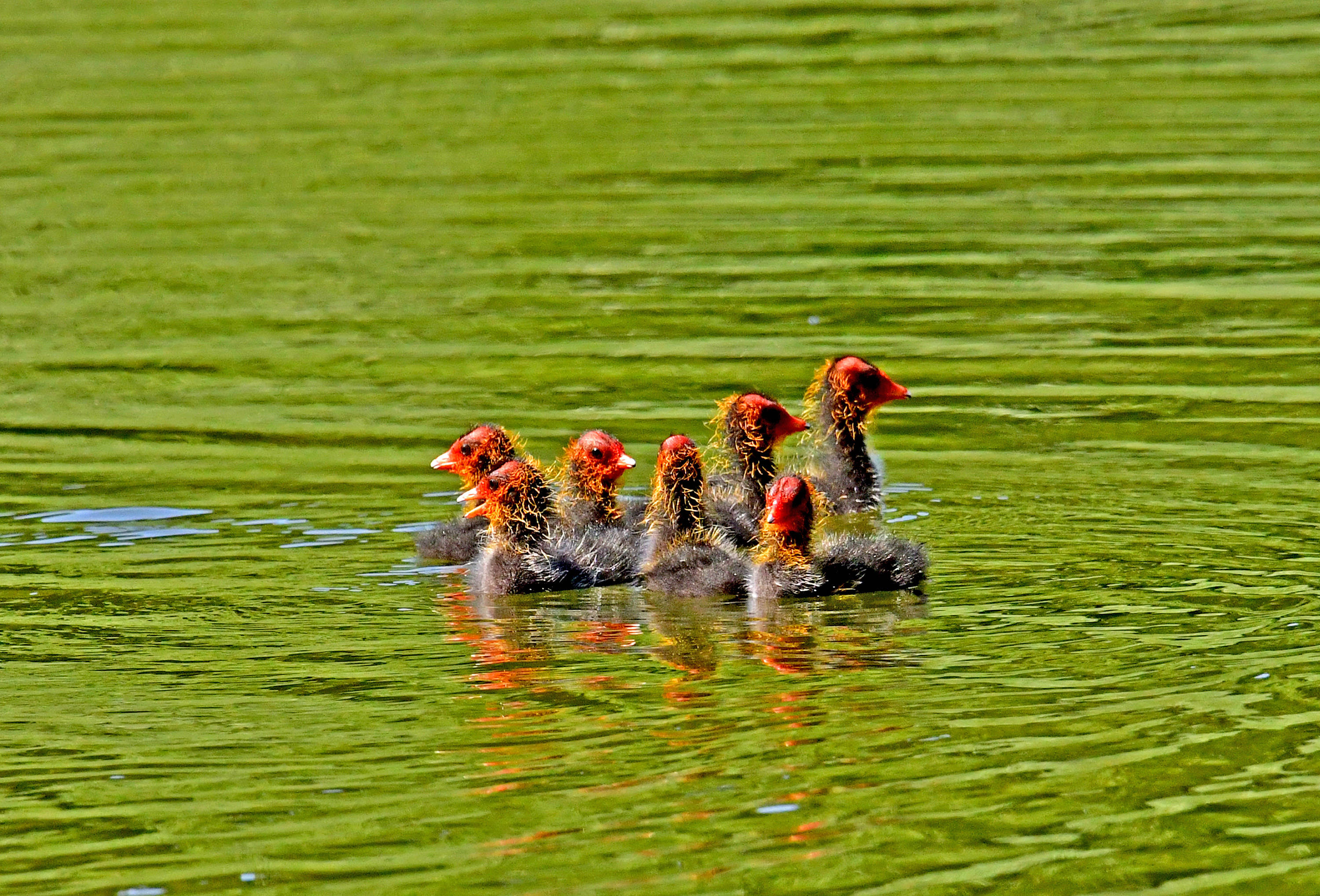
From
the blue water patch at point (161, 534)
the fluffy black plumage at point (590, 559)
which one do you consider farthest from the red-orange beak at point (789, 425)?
the blue water patch at point (161, 534)

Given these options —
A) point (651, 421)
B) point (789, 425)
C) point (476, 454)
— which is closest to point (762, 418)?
point (789, 425)

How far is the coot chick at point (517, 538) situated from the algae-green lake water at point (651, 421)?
6.7 inches

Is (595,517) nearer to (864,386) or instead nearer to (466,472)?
(466,472)

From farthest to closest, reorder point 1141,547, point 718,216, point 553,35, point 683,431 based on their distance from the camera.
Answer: point 553,35
point 718,216
point 683,431
point 1141,547

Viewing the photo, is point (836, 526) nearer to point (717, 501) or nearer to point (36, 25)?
point (717, 501)

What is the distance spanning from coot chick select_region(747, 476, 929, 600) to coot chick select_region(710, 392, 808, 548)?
1.13 m

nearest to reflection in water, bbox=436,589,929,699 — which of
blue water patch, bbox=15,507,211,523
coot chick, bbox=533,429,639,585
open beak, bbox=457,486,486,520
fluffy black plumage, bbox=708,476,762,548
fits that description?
coot chick, bbox=533,429,639,585

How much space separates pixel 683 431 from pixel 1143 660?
14.6ft

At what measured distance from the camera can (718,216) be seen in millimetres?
16859

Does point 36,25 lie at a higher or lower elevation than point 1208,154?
higher

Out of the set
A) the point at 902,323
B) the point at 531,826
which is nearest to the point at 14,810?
the point at 531,826

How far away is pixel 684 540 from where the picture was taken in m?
9.76

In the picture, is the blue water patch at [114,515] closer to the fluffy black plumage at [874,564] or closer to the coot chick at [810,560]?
the coot chick at [810,560]

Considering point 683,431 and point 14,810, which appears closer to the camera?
point 14,810
